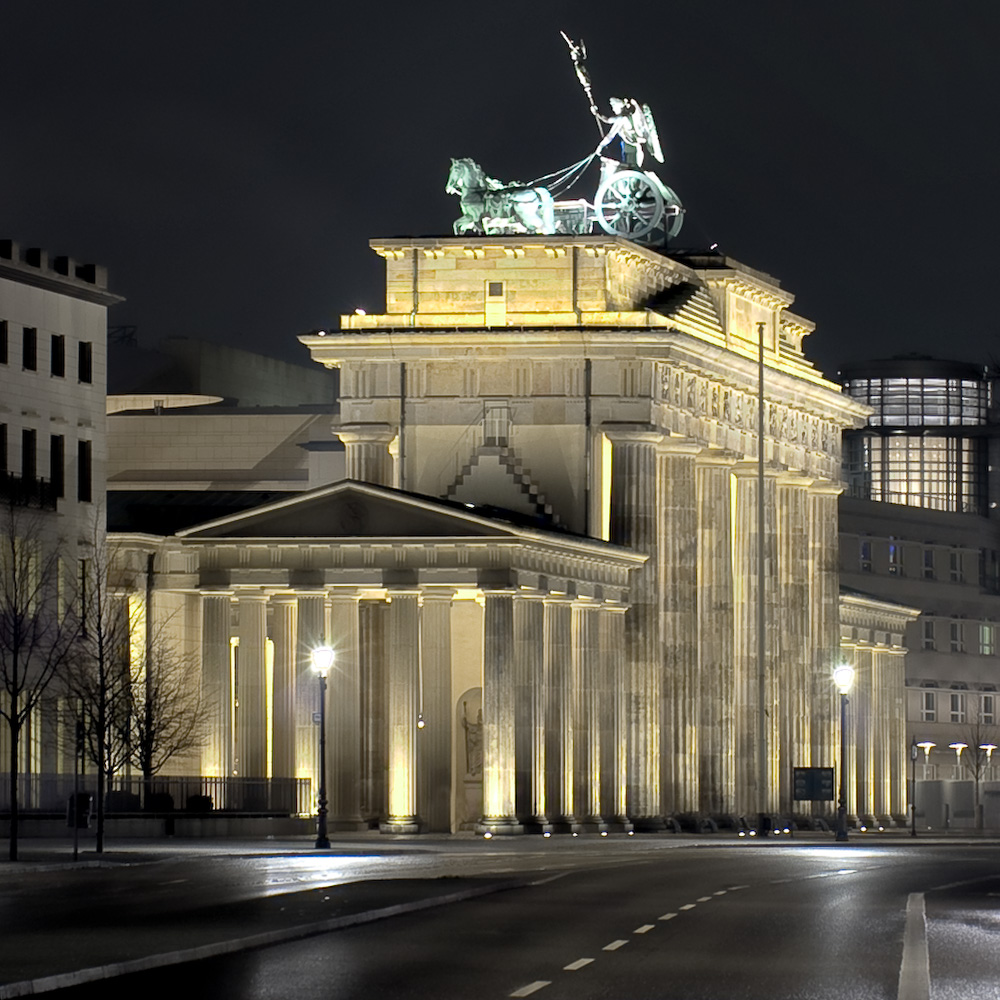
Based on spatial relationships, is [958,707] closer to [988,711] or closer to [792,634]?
[988,711]

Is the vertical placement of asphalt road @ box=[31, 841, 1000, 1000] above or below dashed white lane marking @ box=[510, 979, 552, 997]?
below

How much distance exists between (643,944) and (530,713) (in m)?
57.7

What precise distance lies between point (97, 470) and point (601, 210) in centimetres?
2431

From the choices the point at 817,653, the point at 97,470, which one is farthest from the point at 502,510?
the point at 817,653

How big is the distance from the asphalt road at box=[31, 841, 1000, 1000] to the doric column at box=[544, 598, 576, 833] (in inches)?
1350

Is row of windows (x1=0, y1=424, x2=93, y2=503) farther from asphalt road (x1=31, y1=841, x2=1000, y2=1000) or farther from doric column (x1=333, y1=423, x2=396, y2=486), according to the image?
asphalt road (x1=31, y1=841, x2=1000, y2=1000)

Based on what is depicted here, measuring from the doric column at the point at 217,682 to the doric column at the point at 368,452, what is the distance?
528 inches

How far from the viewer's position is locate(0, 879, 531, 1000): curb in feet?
102

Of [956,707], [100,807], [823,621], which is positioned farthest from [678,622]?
[956,707]

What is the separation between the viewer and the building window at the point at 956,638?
7515 inches

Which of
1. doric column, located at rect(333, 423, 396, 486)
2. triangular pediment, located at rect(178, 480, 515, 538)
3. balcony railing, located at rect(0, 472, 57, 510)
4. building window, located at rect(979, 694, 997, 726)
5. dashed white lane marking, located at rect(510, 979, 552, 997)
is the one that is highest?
doric column, located at rect(333, 423, 396, 486)

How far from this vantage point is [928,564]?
626 ft

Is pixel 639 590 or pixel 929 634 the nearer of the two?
pixel 639 590

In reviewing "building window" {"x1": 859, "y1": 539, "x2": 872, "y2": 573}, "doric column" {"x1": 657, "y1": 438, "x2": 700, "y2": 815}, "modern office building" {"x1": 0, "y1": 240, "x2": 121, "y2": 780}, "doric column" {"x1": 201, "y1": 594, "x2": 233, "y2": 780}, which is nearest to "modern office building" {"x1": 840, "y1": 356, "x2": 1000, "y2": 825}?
"building window" {"x1": 859, "y1": 539, "x2": 872, "y2": 573}
